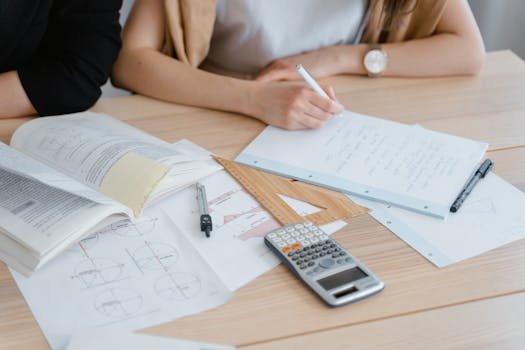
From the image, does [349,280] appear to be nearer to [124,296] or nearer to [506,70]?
[124,296]

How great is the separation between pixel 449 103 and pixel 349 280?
574 millimetres

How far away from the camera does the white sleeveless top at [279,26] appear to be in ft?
4.67

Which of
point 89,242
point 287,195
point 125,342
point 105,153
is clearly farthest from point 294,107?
point 125,342

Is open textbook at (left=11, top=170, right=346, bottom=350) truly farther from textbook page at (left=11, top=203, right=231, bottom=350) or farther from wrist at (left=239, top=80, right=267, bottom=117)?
wrist at (left=239, top=80, right=267, bottom=117)

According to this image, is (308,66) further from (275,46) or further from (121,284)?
(121,284)

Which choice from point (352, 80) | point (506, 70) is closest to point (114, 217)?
point (352, 80)

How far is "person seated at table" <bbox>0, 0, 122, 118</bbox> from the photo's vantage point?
120 centimetres

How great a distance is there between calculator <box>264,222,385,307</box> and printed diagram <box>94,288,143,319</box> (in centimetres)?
18

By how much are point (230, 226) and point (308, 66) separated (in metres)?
0.56

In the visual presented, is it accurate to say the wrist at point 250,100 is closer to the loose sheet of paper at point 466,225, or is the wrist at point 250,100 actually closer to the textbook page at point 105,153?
the textbook page at point 105,153

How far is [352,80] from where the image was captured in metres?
1.36

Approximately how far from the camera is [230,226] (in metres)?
0.91

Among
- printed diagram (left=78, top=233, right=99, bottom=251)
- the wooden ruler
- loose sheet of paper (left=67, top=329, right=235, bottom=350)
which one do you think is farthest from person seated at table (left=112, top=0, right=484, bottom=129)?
loose sheet of paper (left=67, top=329, right=235, bottom=350)

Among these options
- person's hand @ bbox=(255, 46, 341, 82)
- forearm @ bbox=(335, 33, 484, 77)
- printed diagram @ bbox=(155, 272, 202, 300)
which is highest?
forearm @ bbox=(335, 33, 484, 77)
